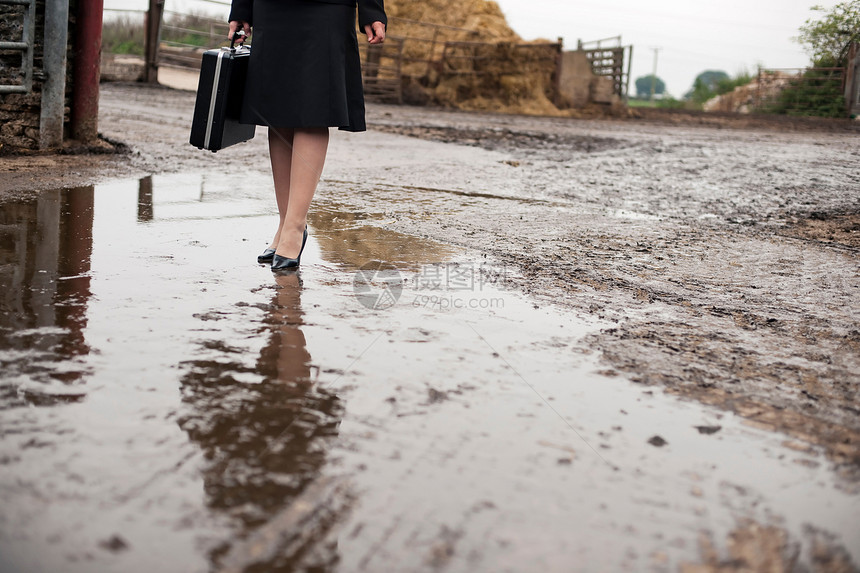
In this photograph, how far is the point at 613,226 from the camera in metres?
4.18

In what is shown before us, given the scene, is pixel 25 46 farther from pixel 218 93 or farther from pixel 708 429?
pixel 708 429

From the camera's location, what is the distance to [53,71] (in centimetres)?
528

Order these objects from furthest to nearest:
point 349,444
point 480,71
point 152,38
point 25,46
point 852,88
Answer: point 852,88 < point 480,71 < point 152,38 < point 25,46 < point 349,444

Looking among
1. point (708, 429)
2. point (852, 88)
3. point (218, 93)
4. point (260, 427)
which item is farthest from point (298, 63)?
point (852, 88)

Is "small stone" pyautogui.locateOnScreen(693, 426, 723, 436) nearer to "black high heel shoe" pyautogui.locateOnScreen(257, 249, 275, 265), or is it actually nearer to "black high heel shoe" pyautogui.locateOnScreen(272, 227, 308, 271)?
"black high heel shoe" pyautogui.locateOnScreen(272, 227, 308, 271)

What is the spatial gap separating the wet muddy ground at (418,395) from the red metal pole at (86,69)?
1.77 metres

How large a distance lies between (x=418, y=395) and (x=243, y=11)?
1.94 metres

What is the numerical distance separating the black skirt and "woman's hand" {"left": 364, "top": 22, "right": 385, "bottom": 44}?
97 millimetres

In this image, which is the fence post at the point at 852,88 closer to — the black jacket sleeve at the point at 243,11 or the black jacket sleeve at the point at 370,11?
the black jacket sleeve at the point at 370,11

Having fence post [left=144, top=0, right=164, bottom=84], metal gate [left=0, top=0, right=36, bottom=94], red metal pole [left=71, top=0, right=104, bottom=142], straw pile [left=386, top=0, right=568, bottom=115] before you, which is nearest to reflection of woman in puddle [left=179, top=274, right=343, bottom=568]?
metal gate [left=0, top=0, right=36, bottom=94]

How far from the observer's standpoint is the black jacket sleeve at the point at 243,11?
308 centimetres

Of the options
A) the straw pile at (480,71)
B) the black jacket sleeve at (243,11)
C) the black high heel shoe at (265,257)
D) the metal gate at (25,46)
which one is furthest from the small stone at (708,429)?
the straw pile at (480,71)

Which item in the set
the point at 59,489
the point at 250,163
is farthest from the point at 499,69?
the point at 59,489

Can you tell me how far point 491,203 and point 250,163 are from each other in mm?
2056
